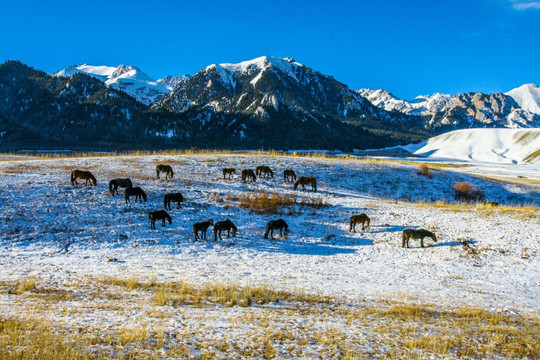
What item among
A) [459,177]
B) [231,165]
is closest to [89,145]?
[231,165]

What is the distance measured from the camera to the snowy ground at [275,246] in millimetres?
12547

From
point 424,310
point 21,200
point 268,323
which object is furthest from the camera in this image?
point 21,200

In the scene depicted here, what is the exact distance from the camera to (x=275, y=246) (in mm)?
17469

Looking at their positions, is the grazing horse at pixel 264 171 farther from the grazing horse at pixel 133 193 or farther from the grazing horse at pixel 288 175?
the grazing horse at pixel 133 193

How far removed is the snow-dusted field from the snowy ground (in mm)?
67

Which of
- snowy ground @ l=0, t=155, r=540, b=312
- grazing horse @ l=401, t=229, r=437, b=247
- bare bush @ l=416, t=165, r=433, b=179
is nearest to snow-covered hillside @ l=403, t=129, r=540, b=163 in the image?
bare bush @ l=416, t=165, r=433, b=179

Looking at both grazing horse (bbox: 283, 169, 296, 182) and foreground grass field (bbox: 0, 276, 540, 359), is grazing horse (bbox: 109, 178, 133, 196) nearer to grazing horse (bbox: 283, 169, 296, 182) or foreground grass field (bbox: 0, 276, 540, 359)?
foreground grass field (bbox: 0, 276, 540, 359)

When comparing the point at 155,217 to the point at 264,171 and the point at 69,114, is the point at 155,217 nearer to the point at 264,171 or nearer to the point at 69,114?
the point at 264,171

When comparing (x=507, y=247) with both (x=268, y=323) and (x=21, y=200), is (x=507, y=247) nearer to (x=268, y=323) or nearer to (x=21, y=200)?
(x=268, y=323)

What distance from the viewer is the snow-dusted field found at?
1065 centimetres

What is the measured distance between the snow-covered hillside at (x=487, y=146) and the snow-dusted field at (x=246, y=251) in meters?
100

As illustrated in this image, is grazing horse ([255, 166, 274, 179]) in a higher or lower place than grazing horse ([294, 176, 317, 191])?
higher

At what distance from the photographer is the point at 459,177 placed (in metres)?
42.0

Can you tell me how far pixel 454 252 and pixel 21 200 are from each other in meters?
27.0
